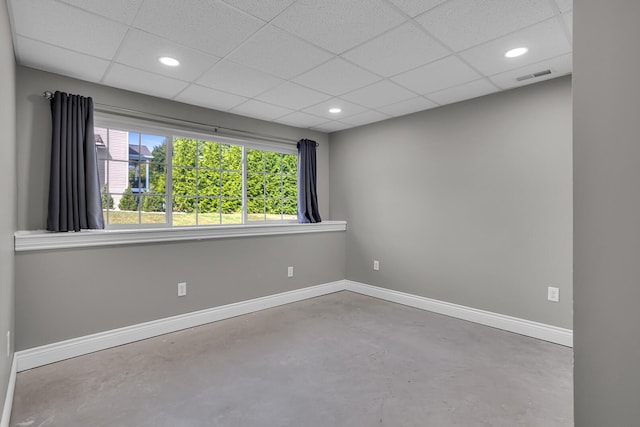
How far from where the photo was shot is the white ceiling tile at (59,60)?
2.30 meters

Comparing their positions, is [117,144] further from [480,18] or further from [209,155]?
[480,18]

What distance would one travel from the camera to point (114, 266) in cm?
293

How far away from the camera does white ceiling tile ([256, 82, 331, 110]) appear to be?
10.2ft

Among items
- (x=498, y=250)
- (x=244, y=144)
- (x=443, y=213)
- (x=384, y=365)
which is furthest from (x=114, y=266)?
(x=498, y=250)

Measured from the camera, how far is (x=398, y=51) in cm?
239

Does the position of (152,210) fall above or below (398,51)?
below

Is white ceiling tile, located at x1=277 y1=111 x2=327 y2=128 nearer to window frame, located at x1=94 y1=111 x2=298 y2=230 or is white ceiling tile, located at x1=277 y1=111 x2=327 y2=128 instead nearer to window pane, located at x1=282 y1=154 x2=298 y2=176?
window frame, located at x1=94 y1=111 x2=298 y2=230

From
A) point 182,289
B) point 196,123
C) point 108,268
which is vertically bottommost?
point 182,289

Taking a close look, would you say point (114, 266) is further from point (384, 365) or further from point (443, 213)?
point (443, 213)

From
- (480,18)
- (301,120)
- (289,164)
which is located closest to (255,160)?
(289,164)

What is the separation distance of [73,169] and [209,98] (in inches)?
55.0

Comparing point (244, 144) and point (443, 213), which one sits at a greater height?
point (244, 144)

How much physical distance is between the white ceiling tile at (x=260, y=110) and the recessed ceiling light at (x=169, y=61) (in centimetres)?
97

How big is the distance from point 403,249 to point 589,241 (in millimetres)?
3318
